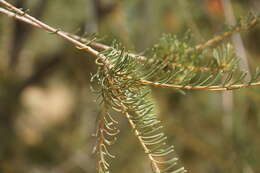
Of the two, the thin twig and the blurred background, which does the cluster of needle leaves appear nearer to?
the thin twig

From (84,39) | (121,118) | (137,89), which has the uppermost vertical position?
(121,118)

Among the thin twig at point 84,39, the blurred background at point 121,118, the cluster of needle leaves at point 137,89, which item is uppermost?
the blurred background at point 121,118

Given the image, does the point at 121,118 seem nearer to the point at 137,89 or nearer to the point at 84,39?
the point at 84,39

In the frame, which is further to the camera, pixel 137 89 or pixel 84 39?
pixel 84 39

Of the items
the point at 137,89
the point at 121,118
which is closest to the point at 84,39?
the point at 137,89

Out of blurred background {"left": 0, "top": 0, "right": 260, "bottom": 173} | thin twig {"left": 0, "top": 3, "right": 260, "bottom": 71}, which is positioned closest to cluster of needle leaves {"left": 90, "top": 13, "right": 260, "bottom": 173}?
thin twig {"left": 0, "top": 3, "right": 260, "bottom": 71}

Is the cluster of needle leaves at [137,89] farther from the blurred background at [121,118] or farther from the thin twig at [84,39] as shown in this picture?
the blurred background at [121,118]

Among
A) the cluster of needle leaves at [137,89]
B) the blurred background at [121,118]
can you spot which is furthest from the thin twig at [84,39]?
the blurred background at [121,118]

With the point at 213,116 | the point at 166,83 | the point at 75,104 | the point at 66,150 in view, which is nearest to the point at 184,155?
the point at 213,116
